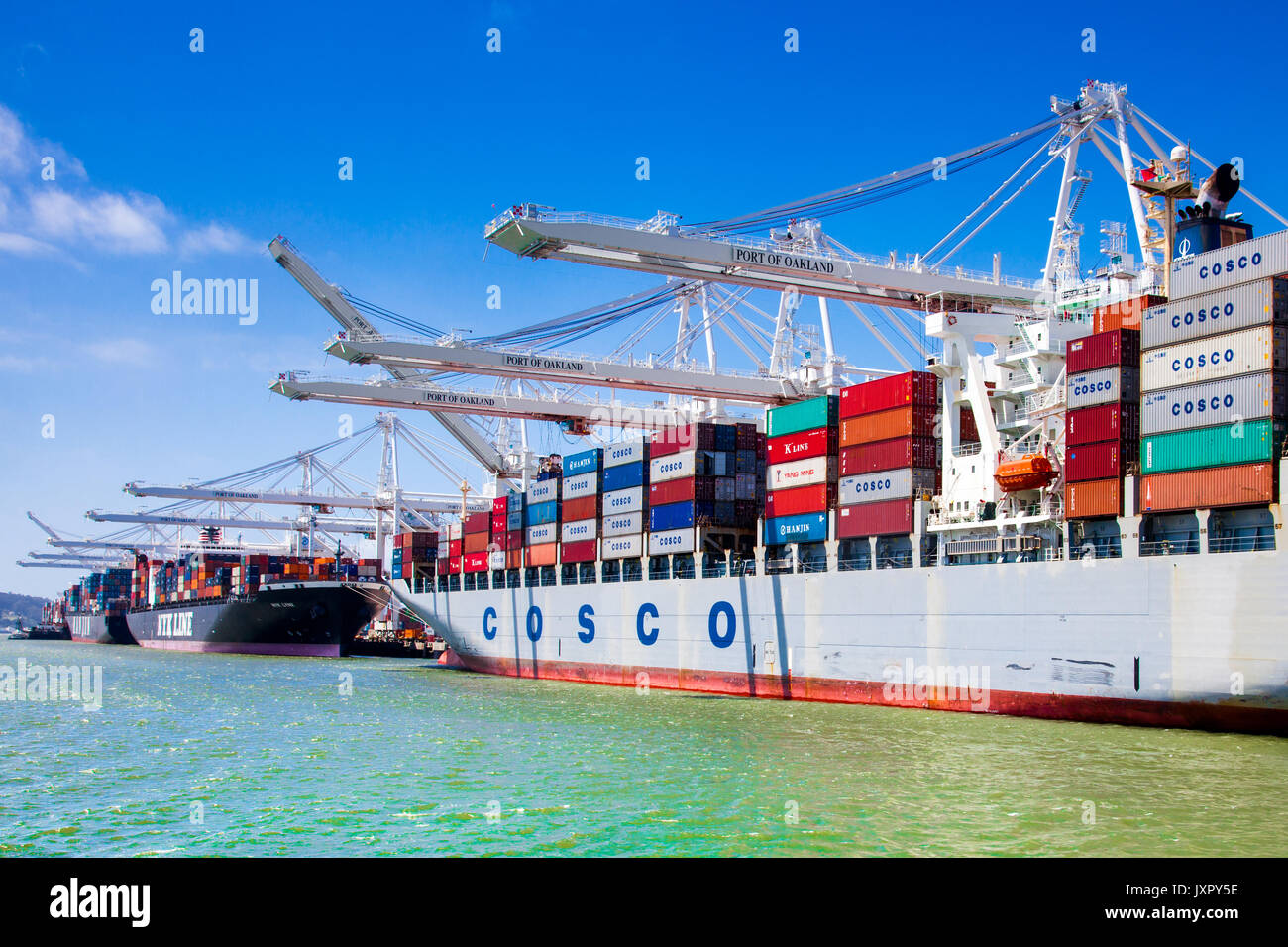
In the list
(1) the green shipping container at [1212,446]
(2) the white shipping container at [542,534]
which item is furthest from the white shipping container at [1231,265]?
(2) the white shipping container at [542,534]

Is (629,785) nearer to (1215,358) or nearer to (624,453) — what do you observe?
(1215,358)

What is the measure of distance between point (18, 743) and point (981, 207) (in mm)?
33225

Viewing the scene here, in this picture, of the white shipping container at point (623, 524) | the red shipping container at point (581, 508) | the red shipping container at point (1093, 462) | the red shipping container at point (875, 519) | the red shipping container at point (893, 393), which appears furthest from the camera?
the red shipping container at point (581, 508)

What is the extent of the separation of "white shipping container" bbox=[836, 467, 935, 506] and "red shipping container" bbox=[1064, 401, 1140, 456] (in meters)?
5.52

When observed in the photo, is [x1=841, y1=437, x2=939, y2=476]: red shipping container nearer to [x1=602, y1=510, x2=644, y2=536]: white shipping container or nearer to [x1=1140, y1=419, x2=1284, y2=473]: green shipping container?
[x1=1140, y1=419, x2=1284, y2=473]: green shipping container

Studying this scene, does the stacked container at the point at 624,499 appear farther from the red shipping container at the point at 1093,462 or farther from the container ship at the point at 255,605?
the container ship at the point at 255,605

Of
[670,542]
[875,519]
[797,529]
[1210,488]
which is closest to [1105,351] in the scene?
[1210,488]

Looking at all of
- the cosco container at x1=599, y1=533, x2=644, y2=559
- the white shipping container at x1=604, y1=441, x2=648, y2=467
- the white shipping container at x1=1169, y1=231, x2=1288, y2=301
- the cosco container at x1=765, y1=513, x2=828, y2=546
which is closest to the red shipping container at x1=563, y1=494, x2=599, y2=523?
the cosco container at x1=599, y1=533, x2=644, y2=559

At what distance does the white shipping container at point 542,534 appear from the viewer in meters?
49.8

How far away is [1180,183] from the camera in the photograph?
28.0 metres

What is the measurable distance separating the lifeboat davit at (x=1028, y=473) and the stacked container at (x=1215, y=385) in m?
3.39

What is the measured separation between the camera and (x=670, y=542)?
41.4 metres

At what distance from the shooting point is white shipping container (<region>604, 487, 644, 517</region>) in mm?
43844
